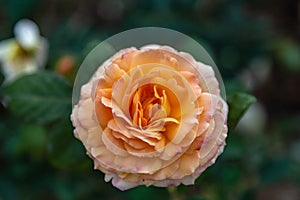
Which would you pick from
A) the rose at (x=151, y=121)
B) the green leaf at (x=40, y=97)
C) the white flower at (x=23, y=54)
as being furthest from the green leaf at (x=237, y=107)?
the white flower at (x=23, y=54)

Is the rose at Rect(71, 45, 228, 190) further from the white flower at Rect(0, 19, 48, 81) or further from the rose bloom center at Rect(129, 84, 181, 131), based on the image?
the white flower at Rect(0, 19, 48, 81)

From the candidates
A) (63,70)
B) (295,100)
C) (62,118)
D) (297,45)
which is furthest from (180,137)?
(295,100)

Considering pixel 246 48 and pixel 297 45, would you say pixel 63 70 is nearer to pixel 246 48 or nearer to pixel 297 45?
pixel 246 48

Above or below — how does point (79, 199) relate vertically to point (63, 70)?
below

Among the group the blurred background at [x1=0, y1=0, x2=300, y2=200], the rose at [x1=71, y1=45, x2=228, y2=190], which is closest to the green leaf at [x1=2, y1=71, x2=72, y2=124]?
the blurred background at [x1=0, y1=0, x2=300, y2=200]

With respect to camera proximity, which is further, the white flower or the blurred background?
the white flower

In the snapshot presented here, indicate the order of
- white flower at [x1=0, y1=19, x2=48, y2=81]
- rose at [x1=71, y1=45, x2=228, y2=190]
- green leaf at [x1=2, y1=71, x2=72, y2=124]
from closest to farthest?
rose at [x1=71, y1=45, x2=228, y2=190] < green leaf at [x1=2, y1=71, x2=72, y2=124] < white flower at [x1=0, y1=19, x2=48, y2=81]

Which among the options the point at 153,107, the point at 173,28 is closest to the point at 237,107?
the point at 153,107

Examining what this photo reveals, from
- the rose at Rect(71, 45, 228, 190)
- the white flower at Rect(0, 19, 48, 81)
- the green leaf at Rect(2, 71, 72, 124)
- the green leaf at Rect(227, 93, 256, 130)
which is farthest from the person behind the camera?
the white flower at Rect(0, 19, 48, 81)
